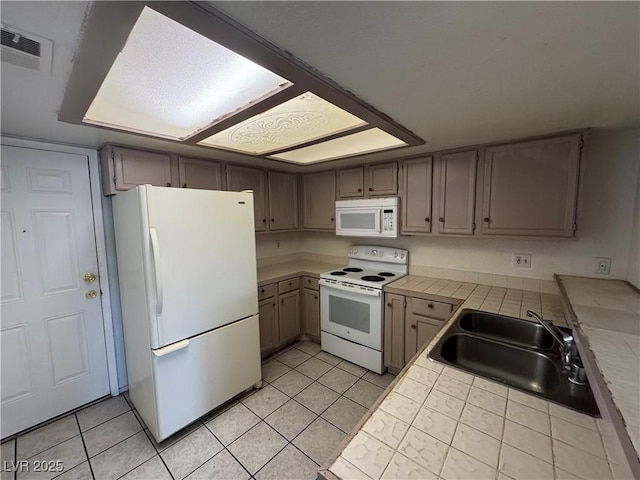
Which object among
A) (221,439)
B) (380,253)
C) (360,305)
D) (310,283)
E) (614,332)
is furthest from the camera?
(310,283)

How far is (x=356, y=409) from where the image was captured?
2.02 metres

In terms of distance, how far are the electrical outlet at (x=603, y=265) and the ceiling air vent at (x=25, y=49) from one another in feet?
10.4

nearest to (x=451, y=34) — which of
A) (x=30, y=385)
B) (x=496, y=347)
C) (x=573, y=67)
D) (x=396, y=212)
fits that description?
(x=573, y=67)

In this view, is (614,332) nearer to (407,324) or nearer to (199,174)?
(407,324)

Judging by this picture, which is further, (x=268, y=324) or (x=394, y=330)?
(x=268, y=324)

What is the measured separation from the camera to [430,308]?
6.94 feet

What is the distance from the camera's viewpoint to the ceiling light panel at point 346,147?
1899mm

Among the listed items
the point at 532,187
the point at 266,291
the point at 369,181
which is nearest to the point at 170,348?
the point at 266,291

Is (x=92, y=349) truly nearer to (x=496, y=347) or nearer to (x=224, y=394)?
(x=224, y=394)

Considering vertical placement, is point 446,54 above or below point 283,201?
above

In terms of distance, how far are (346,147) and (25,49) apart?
183 centimetres

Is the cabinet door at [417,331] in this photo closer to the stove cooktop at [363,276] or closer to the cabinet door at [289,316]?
the stove cooktop at [363,276]

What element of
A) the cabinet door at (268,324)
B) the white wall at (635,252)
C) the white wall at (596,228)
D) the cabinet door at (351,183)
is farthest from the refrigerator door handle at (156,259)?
the white wall at (635,252)

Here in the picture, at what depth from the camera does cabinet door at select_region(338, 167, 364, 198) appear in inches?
107
